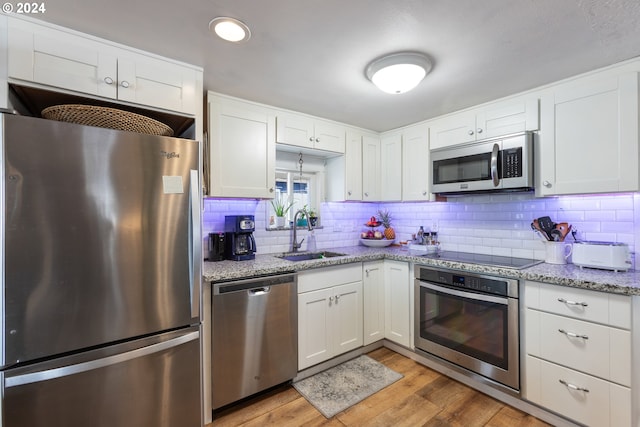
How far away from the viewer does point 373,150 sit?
10.6 feet

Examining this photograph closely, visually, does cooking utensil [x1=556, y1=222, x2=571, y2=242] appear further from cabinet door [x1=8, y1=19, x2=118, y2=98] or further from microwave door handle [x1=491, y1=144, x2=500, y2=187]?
cabinet door [x1=8, y1=19, x2=118, y2=98]

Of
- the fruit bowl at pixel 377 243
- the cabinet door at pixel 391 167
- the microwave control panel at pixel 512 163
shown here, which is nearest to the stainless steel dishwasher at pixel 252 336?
the fruit bowl at pixel 377 243

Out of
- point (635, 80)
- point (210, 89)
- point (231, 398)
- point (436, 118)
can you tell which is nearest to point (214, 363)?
point (231, 398)

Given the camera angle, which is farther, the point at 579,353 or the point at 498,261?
the point at 498,261

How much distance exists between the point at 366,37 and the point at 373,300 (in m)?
2.13

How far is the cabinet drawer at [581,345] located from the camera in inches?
60.1

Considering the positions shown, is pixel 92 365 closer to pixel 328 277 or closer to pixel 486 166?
pixel 328 277

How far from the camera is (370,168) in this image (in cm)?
320

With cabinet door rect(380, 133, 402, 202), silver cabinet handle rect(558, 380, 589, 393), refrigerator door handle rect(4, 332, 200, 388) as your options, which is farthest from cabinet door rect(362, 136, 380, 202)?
refrigerator door handle rect(4, 332, 200, 388)

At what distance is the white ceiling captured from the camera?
4.24 ft

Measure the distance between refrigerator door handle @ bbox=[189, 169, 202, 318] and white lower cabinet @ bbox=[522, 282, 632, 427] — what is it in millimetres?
2049

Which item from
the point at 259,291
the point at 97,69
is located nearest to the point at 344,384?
the point at 259,291

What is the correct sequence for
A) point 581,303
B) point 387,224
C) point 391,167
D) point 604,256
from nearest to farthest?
point 581,303 → point 604,256 → point 391,167 → point 387,224

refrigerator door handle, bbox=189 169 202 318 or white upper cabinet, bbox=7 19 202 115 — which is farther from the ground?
white upper cabinet, bbox=7 19 202 115
